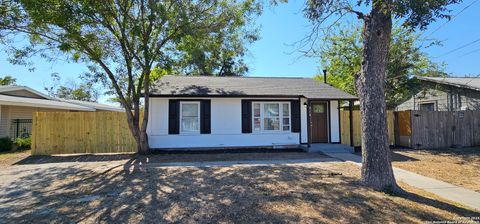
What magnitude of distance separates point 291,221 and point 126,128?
9.76 m

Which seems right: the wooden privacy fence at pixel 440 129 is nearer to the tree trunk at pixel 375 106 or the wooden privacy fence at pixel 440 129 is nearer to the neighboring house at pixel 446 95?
the neighboring house at pixel 446 95

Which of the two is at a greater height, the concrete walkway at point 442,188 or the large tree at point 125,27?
the large tree at point 125,27

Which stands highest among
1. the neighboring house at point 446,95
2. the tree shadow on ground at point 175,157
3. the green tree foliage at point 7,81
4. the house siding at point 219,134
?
the green tree foliage at point 7,81

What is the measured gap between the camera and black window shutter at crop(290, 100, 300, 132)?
1252cm

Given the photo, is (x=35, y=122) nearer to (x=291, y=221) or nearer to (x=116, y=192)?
(x=116, y=192)

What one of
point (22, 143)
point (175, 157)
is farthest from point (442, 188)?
point (22, 143)

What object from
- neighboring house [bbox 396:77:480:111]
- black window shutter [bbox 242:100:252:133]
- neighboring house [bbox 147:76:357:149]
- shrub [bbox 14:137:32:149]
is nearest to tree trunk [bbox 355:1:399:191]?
neighboring house [bbox 147:76:357:149]

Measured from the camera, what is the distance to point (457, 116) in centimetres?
1312

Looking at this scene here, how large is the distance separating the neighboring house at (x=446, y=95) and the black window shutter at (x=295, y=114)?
10.2 m

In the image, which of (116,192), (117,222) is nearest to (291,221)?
(117,222)

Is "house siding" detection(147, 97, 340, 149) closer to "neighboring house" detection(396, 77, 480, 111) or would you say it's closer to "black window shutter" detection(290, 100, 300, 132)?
"black window shutter" detection(290, 100, 300, 132)

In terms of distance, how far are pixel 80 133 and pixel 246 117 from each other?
7.39 metres

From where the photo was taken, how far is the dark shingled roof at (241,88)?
11898mm

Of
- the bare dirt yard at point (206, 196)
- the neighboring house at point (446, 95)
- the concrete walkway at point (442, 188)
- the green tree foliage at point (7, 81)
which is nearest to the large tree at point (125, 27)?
the bare dirt yard at point (206, 196)
